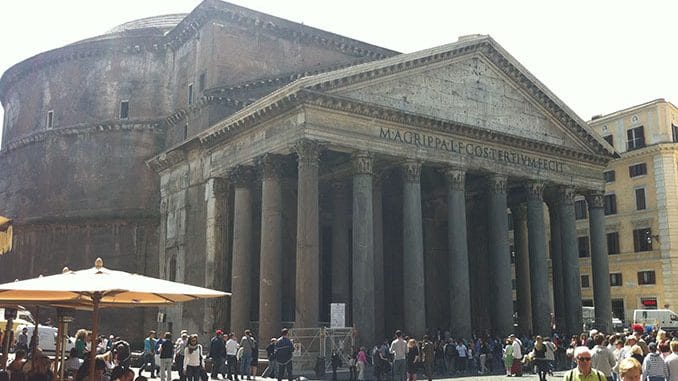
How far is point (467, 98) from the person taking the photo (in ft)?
77.8

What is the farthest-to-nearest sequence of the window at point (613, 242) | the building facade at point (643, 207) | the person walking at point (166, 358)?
A: the window at point (613, 242), the building facade at point (643, 207), the person walking at point (166, 358)

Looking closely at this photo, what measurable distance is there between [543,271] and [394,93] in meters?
8.76

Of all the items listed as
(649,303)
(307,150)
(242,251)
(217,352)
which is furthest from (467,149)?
(649,303)

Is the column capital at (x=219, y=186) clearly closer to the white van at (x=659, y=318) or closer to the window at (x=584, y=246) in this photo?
the white van at (x=659, y=318)

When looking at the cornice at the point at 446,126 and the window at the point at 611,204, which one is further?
the window at the point at 611,204

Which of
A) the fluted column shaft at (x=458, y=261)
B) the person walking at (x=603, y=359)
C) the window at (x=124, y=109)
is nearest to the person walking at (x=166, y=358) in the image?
the person walking at (x=603, y=359)

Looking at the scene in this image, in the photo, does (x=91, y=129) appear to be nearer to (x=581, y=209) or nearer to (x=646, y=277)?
(x=581, y=209)

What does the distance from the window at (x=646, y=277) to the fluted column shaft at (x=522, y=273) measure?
962 cm

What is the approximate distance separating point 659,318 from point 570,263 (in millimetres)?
8543

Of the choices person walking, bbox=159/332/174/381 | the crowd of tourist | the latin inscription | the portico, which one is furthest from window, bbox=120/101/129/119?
person walking, bbox=159/332/174/381

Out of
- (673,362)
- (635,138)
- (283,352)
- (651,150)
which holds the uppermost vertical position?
(635,138)

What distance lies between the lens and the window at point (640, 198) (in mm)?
35375

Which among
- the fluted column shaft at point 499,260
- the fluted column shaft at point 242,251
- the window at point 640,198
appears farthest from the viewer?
the window at point 640,198

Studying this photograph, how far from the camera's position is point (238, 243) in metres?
22.7
